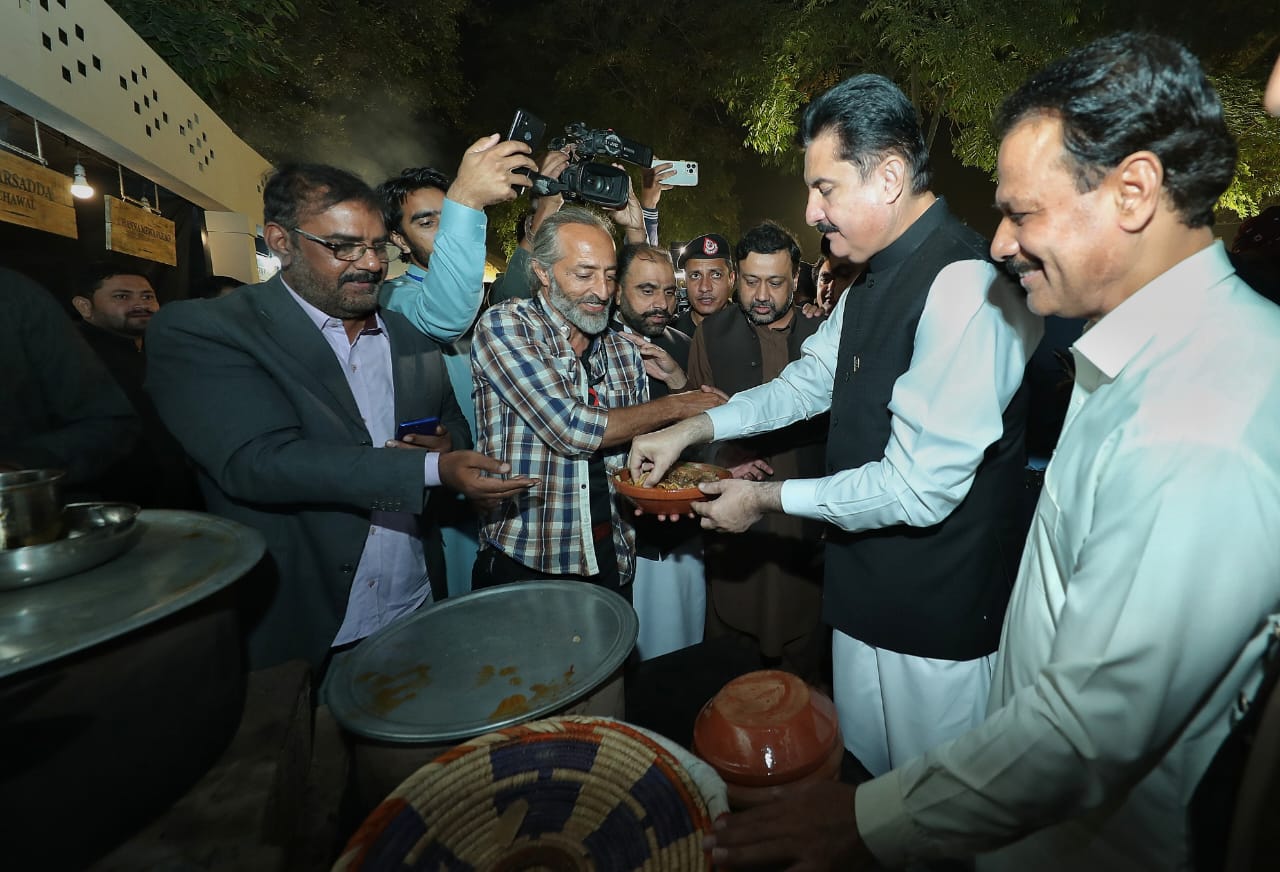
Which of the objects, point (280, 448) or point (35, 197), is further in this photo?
point (35, 197)

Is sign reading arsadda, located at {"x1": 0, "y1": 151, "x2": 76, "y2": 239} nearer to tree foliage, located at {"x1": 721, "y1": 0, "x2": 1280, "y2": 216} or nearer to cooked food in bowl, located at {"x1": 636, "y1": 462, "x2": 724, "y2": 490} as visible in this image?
cooked food in bowl, located at {"x1": 636, "y1": 462, "x2": 724, "y2": 490}

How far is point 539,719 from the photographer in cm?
142

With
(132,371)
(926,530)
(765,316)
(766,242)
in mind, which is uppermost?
(766,242)

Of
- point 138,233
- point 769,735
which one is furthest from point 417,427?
point 138,233

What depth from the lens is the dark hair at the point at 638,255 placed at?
4277 mm

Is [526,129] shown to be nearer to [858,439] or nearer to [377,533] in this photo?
[377,533]

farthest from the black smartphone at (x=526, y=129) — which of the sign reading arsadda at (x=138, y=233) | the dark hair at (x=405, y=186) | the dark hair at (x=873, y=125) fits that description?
the sign reading arsadda at (x=138, y=233)

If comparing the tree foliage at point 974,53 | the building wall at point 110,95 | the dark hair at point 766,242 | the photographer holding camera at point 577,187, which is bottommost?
the dark hair at point 766,242

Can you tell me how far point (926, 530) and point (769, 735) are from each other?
956 millimetres

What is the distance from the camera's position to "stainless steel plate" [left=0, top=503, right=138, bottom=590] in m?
1.22

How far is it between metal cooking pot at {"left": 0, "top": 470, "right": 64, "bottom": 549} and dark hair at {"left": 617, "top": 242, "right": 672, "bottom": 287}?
3415 millimetres

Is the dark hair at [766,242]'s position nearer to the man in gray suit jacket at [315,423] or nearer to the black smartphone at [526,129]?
the black smartphone at [526,129]

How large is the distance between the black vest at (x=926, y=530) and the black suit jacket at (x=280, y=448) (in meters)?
1.51

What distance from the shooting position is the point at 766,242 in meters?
4.35
